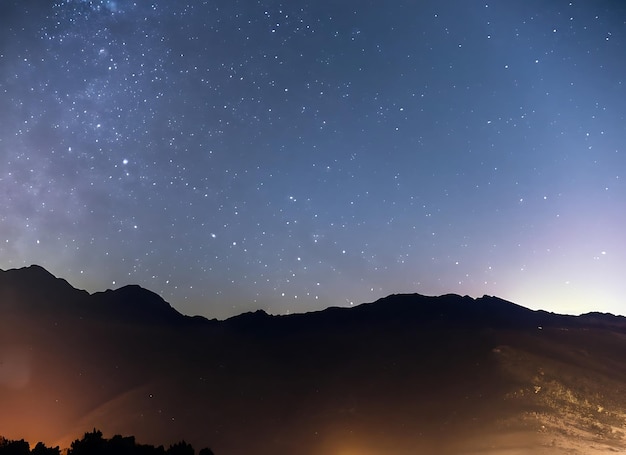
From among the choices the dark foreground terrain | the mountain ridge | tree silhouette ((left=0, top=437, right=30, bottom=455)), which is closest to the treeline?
tree silhouette ((left=0, top=437, right=30, bottom=455))

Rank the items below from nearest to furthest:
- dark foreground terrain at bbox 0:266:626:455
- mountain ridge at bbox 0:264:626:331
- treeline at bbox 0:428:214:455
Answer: treeline at bbox 0:428:214:455 → dark foreground terrain at bbox 0:266:626:455 → mountain ridge at bbox 0:264:626:331

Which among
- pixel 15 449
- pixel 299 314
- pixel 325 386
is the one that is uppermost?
pixel 299 314

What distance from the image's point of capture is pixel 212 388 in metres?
52.8

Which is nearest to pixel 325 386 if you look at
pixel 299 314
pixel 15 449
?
pixel 15 449

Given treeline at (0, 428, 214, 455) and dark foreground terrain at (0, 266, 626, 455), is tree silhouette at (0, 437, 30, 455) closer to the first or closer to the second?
treeline at (0, 428, 214, 455)

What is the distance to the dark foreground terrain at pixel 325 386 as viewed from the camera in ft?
123

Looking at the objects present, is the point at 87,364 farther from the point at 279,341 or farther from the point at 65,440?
the point at 279,341

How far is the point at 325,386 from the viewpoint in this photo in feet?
174

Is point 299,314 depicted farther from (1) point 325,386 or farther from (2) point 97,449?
(2) point 97,449

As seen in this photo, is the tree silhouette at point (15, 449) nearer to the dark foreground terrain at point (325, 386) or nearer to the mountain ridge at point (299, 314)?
the dark foreground terrain at point (325, 386)

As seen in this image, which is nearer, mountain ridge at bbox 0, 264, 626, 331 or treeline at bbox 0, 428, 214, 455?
treeline at bbox 0, 428, 214, 455

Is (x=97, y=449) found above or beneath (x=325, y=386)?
above

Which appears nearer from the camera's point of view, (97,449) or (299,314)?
(97,449)

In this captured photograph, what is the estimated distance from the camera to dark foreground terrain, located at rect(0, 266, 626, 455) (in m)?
37.3
